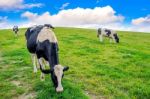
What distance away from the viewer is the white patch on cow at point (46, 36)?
12438 millimetres

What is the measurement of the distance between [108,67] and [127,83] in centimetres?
425

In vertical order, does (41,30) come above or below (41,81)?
above

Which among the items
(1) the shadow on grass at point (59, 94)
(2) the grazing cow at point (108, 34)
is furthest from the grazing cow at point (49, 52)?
(2) the grazing cow at point (108, 34)

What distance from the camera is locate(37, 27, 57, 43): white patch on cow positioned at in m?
12.4

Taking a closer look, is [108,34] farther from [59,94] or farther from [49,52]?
[59,94]

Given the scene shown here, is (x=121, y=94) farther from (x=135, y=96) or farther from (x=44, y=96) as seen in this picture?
(x=44, y=96)

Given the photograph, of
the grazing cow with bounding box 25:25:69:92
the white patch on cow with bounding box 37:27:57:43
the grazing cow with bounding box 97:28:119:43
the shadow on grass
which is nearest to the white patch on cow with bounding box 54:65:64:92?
the grazing cow with bounding box 25:25:69:92

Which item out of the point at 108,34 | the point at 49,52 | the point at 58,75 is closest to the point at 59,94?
the point at 58,75

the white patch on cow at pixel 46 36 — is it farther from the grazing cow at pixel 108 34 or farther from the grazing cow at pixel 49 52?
the grazing cow at pixel 108 34

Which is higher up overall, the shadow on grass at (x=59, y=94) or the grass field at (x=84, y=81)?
the shadow on grass at (x=59, y=94)

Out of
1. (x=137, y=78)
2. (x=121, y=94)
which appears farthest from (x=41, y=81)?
(x=137, y=78)

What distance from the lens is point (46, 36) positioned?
41.7 feet

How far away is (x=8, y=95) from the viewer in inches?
463

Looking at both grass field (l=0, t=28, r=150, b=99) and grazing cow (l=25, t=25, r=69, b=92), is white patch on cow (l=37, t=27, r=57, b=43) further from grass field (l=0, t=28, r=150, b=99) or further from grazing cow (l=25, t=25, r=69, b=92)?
grass field (l=0, t=28, r=150, b=99)
